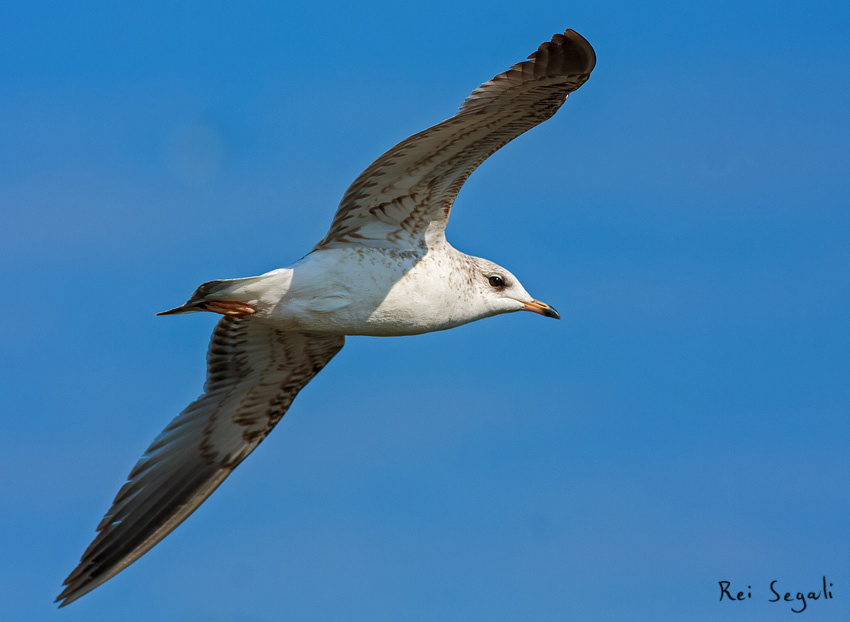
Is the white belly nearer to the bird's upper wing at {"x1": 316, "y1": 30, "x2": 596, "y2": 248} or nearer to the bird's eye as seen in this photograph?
the bird's upper wing at {"x1": 316, "y1": 30, "x2": 596, "y2": 248}

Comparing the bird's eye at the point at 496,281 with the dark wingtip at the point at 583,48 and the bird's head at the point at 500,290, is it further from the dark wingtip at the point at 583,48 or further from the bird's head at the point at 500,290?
the dark wingtip at the point at 583,48

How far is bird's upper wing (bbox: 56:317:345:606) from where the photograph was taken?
12539 millimetres

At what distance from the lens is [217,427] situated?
13.2m

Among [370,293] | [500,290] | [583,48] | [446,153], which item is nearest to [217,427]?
[370,293]

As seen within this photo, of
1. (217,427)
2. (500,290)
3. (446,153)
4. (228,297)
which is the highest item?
(446,153)

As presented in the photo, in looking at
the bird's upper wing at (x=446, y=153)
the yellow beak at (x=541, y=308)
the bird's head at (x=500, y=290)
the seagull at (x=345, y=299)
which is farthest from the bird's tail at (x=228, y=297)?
the yellow beak at (x=541, y=308)

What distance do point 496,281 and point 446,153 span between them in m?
1.93

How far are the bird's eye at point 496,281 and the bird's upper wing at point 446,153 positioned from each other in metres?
0.90

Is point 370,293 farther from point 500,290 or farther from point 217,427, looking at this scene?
point 217,427

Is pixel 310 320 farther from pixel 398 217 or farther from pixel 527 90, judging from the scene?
pixel 527 90

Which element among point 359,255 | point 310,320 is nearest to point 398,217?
point 359,255

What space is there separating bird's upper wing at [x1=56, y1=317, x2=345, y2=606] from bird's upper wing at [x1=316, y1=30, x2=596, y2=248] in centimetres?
196

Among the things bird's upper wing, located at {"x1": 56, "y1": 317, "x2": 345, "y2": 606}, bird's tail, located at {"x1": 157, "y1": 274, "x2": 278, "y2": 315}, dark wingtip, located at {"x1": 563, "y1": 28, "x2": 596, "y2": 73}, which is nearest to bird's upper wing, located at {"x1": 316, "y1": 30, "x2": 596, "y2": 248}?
dark wingtip, located at {"x1": 563, "y1": 28, "x2": 596, "y2": 73}

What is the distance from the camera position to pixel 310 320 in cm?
1138
